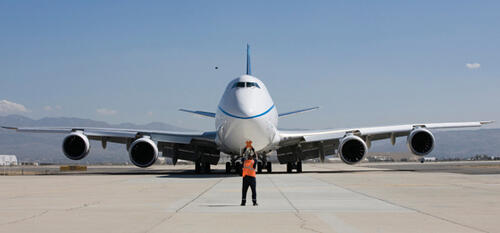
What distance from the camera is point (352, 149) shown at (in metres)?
28.4

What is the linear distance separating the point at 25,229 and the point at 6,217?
180cm

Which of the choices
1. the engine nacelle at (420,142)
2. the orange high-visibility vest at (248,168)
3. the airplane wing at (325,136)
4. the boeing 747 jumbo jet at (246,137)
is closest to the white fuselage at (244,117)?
the boeing 747 jumbo jet at (246,137)

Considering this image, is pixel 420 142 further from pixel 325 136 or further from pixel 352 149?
pixel 325 136

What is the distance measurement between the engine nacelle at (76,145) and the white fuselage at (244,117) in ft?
22.6

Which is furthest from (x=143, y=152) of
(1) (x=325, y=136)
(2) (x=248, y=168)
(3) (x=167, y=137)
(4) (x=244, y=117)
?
(2) (x=248, y=168)

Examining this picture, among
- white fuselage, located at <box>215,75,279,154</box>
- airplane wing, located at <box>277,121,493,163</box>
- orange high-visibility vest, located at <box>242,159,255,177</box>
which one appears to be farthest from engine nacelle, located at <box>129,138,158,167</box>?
orange high-visibility vest, located at <box>242,159,255,177</box>

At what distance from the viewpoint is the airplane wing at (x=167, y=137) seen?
29.0 metres

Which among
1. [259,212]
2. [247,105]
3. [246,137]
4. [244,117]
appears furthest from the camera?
[246,137]

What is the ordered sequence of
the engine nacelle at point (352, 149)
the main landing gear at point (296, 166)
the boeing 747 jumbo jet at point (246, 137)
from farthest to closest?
1. the main landing gear at point (296, 166)
2. the engine nacelle at point (352, 149)
3. the boeing 747 jumbo jet at point (246, 137)

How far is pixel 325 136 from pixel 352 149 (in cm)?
155

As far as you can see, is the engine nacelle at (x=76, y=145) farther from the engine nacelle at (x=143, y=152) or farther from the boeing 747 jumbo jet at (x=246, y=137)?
the engine nacelle at (x=143, y=152)

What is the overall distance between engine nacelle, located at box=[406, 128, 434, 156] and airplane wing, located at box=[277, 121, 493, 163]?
47 cm

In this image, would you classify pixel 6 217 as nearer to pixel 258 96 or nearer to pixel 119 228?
pixel 119 228

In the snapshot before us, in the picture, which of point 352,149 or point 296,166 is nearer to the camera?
point 352,149
